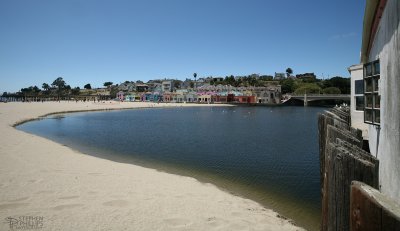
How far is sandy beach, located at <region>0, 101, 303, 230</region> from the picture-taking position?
23.9ft

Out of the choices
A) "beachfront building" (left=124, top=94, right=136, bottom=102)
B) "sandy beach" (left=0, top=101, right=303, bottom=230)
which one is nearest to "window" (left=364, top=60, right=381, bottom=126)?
"sandy beach" (left=0, top=101, right=303, bottom=230)

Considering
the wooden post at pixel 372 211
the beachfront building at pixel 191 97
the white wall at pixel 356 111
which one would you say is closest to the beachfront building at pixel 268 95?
the beachfront building at pixel 191 97

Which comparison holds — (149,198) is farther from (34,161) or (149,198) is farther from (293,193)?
(34,161)

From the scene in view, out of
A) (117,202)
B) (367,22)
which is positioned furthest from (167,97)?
(367,22)

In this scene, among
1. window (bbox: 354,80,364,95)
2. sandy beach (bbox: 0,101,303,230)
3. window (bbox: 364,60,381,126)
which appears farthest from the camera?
window (bbox: 354,80,364,95)

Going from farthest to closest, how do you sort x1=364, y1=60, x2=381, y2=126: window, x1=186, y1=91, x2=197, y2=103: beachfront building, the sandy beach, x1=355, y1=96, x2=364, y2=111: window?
x1=186, y1=91, x2=197, y2=103: beachfront building
x1=355, y1=96, x2=364, y2=111: window
the sandy beach
x1=364, y1=60, x2=381, y2=126: window

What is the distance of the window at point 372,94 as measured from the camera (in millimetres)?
5391

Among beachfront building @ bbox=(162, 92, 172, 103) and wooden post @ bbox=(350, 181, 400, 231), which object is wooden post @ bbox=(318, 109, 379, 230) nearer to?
wooden post @ bbox=(350, 181, 400, 231)

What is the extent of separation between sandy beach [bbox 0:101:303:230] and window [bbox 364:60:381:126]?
399 cm

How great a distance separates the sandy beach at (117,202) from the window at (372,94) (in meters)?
3.99

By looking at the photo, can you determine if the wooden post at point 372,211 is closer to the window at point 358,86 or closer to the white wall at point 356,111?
the window at point 358,86

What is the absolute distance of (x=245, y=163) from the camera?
1827cm

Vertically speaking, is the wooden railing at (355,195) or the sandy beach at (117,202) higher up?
the wooden railing at (355,195)

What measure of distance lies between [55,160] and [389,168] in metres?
14.5
